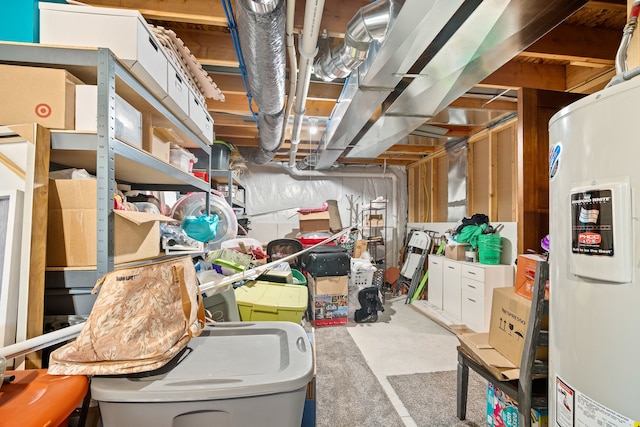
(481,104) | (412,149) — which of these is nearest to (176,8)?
(481,104)

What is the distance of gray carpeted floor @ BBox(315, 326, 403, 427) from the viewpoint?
1928 millimetres

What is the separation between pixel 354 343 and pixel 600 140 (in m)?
2.80

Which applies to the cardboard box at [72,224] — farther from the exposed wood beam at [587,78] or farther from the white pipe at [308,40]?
the exposed wood beam at [587,78]

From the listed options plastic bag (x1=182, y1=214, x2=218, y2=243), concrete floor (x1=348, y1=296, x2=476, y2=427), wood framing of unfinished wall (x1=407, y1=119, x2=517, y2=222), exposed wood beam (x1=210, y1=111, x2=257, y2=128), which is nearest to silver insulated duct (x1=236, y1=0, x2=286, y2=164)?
plastic bag (x1=182, y1=214, x2=218, y2=243)

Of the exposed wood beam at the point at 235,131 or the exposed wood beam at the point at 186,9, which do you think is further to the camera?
the exposed wood beam at the point at 235,131

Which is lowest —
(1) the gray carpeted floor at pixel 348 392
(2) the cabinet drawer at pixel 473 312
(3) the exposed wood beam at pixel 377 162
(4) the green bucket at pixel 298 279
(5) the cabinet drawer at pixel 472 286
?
(1) the gray carpeted floor at pixel 348 392

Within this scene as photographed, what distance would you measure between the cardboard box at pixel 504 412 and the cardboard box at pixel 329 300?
203cm

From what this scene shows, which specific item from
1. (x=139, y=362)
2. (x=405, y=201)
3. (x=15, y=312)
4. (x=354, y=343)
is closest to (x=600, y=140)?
(x=139, y=362)

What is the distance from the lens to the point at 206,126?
213cm

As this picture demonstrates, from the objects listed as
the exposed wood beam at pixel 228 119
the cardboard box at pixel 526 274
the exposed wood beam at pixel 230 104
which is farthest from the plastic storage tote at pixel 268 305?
the exposed wood beam at pixel 228 119

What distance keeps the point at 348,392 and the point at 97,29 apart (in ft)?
8.30

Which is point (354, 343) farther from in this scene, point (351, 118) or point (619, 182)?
point (619, 182)

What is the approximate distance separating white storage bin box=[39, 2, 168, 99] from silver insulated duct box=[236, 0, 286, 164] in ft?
1.53

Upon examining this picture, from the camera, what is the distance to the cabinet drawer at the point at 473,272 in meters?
3.37
